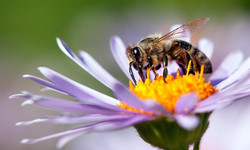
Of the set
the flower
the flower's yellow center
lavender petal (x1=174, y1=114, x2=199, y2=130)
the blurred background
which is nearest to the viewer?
lavender petal (x1=174, y1=114, x2=199, y2=130)

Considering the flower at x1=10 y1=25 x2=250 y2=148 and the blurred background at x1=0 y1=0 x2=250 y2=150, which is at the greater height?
the blurred background at x1=0 y1=0 x2=250 y2=150

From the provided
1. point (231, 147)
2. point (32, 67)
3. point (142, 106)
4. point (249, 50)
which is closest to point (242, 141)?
point (231, 147)

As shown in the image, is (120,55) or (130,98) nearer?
(130,98)

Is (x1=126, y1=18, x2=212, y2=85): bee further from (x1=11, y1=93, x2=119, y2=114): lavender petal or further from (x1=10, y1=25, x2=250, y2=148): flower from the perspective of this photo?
(x1=11, y1=93, x2=119, y2=114): lavender petal

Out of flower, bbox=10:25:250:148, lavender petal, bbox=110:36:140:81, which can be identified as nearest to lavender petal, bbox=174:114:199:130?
flower, bbox=10:25:250:148

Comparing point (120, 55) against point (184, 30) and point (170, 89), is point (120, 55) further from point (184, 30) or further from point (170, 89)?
point (170, 89)

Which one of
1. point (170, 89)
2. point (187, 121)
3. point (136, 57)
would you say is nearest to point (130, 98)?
point (187, 121)
